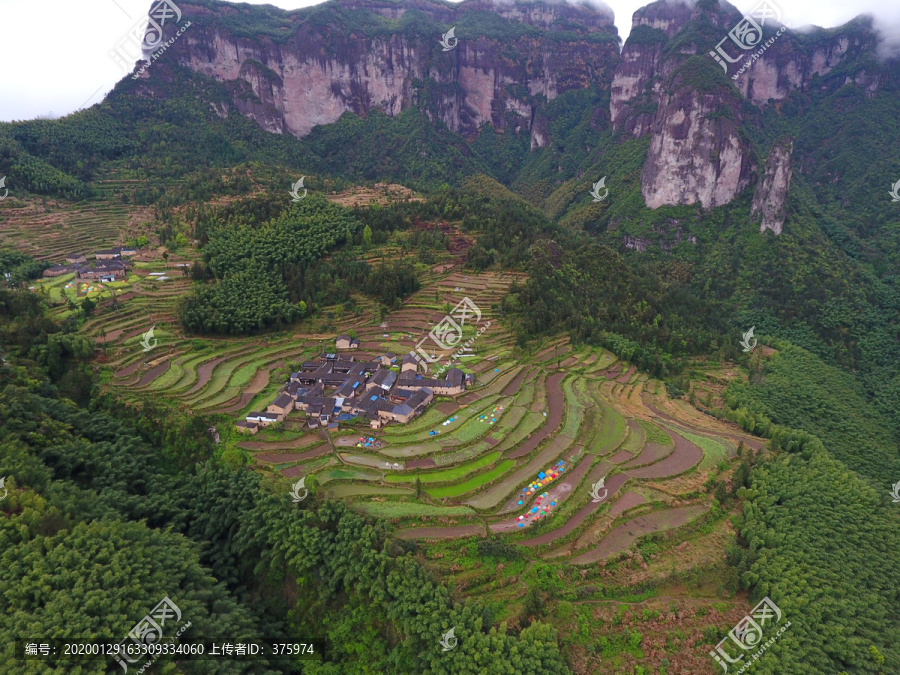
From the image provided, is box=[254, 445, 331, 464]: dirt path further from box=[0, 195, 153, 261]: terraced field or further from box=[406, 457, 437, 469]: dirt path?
Result: box=[0, 195, 153, 261]: terraced field

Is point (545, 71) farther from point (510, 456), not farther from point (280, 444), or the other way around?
point (280, 444)

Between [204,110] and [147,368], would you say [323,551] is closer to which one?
[147,368]

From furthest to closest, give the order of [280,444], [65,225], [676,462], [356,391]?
1. [65,225]
2. [356,391]
3. [676,462]
4. [280,444]

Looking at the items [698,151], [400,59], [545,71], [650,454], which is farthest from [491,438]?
[545,71]

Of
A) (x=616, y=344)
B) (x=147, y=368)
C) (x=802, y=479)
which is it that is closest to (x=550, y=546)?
(x=802, y=479)

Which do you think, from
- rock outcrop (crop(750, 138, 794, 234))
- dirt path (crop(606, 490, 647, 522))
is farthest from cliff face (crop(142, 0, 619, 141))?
dirt path (crop(606, 490, 647, 522))

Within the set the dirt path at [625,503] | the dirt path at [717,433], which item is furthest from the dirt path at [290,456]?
the dirt path at [717,433]
